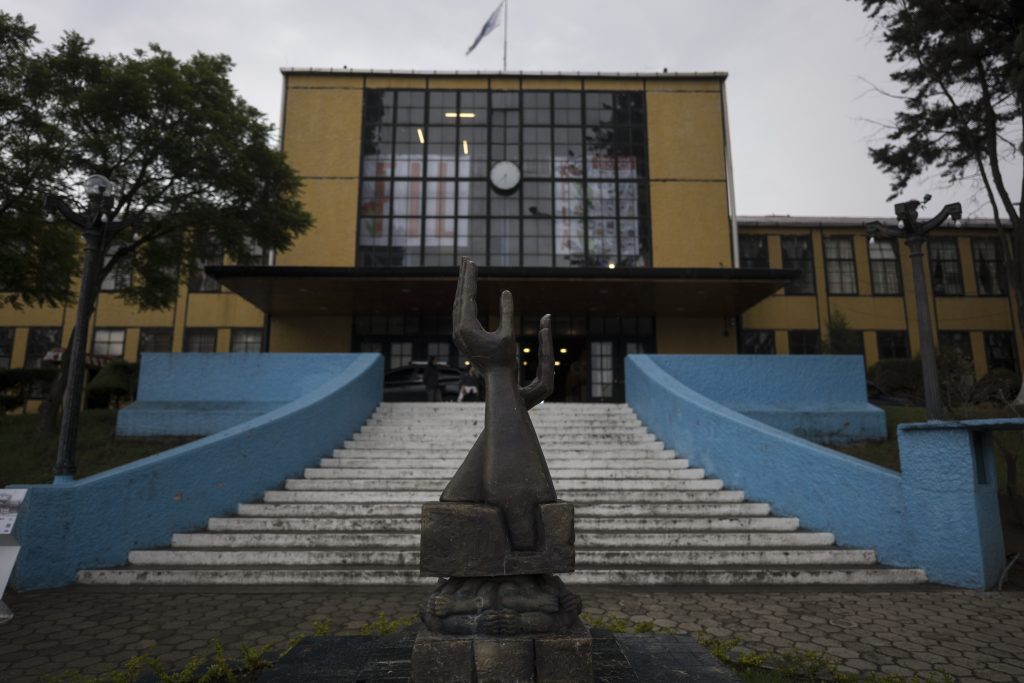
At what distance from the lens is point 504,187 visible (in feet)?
68.2

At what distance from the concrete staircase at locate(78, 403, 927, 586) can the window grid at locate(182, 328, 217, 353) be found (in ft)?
50.1

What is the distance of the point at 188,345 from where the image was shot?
72.8 feet

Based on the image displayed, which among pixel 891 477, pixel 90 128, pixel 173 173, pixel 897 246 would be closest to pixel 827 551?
pixel 891 477

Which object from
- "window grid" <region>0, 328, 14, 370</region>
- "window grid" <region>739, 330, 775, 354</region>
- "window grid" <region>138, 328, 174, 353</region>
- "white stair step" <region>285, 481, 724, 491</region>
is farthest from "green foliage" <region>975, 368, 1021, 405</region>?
"window grid" <region>0, 328, 14, 370</region>

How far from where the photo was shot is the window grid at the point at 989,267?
2397 centimetres

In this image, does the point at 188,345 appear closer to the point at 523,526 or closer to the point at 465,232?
the point at 465,232

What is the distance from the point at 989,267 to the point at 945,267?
6.07 feet

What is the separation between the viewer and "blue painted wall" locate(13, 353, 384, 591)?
5.82m

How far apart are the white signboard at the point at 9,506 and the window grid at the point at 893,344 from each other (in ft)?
84.9

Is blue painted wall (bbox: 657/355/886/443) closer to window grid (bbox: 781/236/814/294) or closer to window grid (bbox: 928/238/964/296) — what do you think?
window grid (bbox: 781/236/814/294)

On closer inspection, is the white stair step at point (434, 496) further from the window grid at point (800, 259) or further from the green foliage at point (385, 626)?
the window grid at point (800, 259)

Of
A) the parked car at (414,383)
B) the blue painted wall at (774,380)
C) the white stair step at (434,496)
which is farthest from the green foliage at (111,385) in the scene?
the blue painted wall at (774,380)

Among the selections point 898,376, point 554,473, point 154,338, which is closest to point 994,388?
point 898,376

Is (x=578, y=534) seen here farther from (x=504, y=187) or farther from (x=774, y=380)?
(x=504, y=187)
